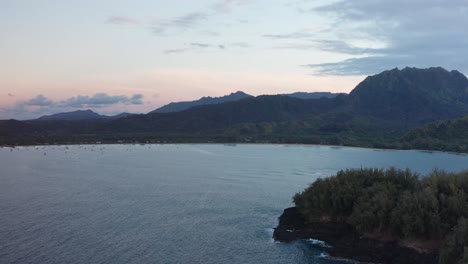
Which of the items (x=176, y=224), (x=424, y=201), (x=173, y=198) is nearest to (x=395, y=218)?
(x=424, y=201)

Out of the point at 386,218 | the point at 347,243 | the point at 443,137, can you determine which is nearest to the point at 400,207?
the point at 386,218

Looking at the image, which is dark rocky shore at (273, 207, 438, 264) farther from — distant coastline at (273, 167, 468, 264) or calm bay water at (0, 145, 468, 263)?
calm bay water at (0, 145, 468, 263)

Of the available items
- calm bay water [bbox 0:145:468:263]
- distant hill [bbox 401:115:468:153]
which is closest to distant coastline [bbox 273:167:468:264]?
calm bay water [bbox 0:145:468:263]

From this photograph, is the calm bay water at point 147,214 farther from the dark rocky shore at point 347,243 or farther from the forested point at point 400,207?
the forested point at point 400,207

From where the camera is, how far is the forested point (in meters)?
42.2

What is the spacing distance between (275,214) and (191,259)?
20846 mm

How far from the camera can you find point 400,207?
147ft

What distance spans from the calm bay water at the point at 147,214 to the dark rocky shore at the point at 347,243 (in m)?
1.71

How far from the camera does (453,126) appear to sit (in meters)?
195

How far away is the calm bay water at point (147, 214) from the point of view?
4384 centimetres

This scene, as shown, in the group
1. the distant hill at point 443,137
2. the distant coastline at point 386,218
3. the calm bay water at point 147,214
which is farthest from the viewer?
the distant hill at point 443,137

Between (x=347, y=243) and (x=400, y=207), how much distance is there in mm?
5762

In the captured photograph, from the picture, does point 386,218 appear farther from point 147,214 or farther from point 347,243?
point 147,214

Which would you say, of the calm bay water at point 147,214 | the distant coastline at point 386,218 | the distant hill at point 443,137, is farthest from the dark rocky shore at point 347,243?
the distant hill at point 443,137
